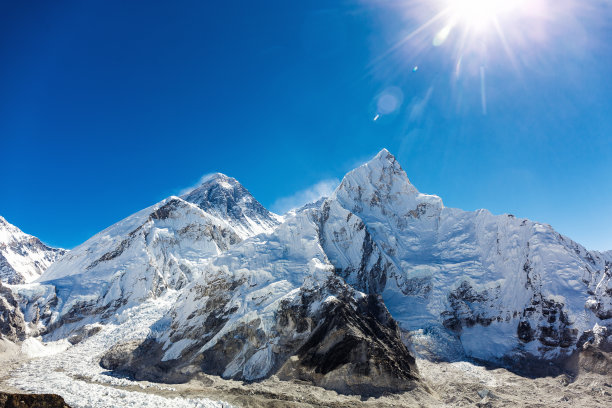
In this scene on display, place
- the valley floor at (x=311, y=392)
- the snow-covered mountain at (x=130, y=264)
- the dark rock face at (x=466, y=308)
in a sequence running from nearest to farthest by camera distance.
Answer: the valley floor at (x=311, y=392) < the dark rock face at (x=466, y=308) < the snow-covered mountain at (x=130, y=264)

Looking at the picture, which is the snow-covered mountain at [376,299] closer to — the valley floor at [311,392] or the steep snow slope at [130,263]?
the valley floor at [311,392]

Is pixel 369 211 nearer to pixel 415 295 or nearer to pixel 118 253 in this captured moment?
pixel 415 295

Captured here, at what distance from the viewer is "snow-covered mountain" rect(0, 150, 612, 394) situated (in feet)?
189

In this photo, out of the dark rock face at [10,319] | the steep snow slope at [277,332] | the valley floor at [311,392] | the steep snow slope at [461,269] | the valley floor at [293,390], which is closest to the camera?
the valley floor at [311,392]

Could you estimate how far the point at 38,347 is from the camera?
251 feet

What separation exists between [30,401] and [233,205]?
156200 millimetres

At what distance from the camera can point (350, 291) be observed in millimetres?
65875

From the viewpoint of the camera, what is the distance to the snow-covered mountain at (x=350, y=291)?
5762 cm

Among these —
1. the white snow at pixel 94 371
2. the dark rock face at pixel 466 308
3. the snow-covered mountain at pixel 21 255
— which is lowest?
the white snow at pixel 94 371

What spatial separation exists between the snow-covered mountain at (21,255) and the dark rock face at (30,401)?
155m

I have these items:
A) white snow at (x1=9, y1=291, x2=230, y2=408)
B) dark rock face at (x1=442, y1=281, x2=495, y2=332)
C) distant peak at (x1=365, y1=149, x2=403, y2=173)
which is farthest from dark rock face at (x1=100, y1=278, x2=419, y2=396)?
distant peak at (x1=365, y1=149, x2=403, y2=173)

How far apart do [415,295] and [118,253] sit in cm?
9312

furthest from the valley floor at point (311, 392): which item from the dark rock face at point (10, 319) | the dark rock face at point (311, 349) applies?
the dark rock face at point (10, 319)

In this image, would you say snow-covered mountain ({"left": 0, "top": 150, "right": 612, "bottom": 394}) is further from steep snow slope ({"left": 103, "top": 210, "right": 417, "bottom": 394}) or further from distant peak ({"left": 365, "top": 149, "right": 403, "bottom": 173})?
distant peak ({"left": 365, "top": 149, "right": 403, "bottom": 173})
